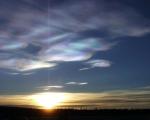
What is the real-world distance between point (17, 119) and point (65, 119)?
35.5 feet

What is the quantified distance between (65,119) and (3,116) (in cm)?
1381

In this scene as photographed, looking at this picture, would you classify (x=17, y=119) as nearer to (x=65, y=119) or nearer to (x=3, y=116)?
(x=3, y=116)

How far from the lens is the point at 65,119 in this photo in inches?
3066

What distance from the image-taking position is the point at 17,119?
2891 inches

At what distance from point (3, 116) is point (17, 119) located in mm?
3044

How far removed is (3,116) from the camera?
237 feet

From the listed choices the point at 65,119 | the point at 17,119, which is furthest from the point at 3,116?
the point at 65,119

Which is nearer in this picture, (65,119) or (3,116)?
(3,116)
